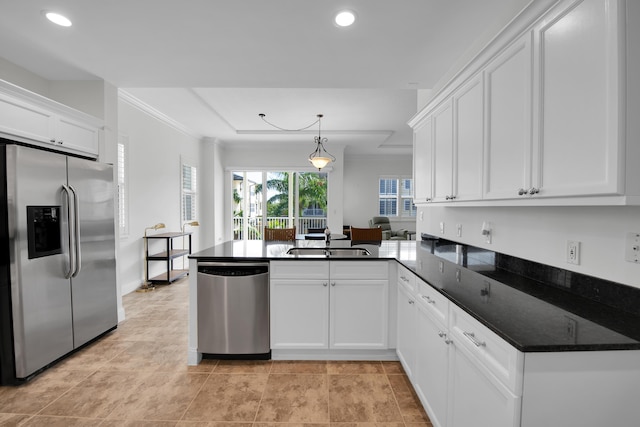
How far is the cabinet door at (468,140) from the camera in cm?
178

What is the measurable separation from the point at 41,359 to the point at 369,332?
249 centimetres

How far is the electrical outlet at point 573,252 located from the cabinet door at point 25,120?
3.58 metres

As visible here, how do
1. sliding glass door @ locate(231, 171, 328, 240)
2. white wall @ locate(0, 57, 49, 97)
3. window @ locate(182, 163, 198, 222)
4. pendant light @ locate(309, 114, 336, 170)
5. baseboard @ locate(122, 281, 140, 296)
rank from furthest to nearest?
sliding glass door @ locate(231, 171, 328, 240) → window @ locate(182, 163, 198, 222) → pendant light @ locate(309, 114, 336, 170) → baseboard @ locate(122, 281, 140, 296) → white wall @ locate(0, 57, 49, 97)


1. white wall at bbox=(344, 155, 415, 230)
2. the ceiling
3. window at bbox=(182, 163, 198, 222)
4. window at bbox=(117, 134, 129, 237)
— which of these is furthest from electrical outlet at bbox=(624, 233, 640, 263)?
white wall at bbox=(344, 155, 415, 230)

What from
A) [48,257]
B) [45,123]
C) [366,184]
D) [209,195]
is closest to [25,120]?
[45,123]

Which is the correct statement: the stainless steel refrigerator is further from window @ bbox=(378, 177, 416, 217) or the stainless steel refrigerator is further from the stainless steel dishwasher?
window @ bbox=(378, 177, 416, 217)

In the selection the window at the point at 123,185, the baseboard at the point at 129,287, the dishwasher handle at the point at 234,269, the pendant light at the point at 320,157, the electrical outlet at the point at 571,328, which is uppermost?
the pendant light at the point at 320,157

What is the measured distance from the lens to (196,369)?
249cm

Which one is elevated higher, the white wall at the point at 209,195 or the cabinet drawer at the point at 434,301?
the white wall at the point at 209,195

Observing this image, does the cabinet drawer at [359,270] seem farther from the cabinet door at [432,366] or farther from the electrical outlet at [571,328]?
the electrical outlet at [571,328]

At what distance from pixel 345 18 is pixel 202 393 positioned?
9.14 ft

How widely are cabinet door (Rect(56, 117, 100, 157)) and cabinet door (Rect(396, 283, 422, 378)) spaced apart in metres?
3.11

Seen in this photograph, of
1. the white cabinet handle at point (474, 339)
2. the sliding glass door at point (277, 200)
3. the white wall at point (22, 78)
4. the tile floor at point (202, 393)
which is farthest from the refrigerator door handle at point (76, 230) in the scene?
the sliding glass door at point (277, 200)

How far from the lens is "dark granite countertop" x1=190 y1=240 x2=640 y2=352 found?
1006mm
